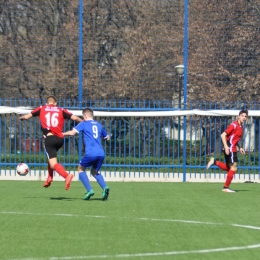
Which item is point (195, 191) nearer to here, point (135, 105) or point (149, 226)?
point (135, 105)

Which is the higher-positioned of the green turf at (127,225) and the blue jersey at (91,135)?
the blue jersey at (91,135)

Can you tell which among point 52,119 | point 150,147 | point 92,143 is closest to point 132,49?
point 150,147

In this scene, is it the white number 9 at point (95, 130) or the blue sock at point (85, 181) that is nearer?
the white number 9 at point (95, 130)

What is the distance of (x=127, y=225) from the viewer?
9.84 m

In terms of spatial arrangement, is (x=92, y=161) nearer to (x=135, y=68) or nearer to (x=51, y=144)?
(x=51, y=144)

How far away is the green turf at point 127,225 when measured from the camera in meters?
7.60

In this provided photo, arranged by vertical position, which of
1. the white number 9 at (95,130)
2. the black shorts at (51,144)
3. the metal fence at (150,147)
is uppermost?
the white number 9 at (95,130)

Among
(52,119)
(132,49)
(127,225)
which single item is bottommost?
(127,225)

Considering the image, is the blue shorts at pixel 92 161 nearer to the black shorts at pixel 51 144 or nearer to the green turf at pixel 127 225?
the green turf at pixel 127 225

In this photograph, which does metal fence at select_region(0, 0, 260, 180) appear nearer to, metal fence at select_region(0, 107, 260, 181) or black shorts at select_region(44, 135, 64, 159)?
metal fence at select_region(0, 107, 260, 181)

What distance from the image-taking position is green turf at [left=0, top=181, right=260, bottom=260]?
24.9ft

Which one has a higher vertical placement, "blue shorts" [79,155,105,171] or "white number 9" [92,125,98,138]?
"white number 9" [92,125,98,138]

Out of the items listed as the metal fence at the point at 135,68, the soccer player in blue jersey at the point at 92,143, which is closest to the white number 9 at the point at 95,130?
the soccer player in blue jersey at the point at 92,143

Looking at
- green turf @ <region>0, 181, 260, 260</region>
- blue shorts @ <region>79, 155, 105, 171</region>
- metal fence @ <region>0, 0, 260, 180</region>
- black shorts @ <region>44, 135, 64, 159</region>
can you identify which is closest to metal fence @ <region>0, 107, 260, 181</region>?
metal fence @ <region>0, 0, 260, 180</region>
